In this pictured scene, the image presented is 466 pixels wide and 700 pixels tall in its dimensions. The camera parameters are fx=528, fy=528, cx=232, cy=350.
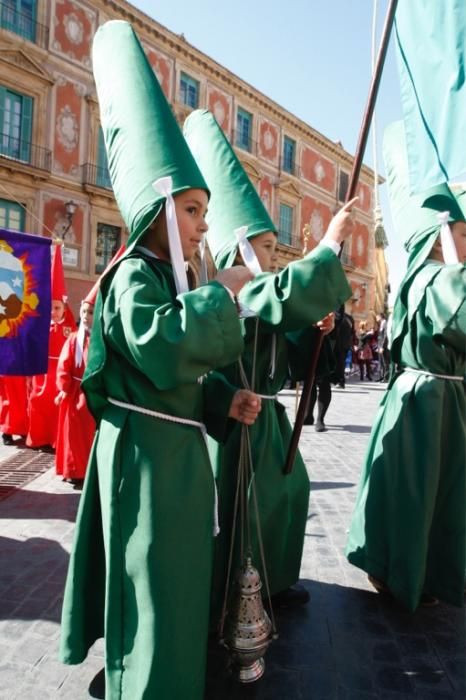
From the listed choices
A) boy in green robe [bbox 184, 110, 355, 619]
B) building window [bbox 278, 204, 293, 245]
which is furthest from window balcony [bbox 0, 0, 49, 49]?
boy in green robe [bbox 184, 110, 355, 619]

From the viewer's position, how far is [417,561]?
2535mm

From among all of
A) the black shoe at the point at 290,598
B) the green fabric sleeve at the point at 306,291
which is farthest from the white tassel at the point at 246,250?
the black shoe at the point at 290,598

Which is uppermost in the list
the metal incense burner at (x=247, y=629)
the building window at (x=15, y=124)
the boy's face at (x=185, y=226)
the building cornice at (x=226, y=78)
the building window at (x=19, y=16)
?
the building cornice at (x=226, y=78)

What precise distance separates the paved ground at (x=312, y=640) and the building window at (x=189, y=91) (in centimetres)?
2101

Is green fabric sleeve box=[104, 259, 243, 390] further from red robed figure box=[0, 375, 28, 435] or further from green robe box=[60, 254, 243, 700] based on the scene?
red robed figure box=[0, 375, 28, 435]

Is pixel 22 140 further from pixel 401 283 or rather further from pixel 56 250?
pixel 401 283

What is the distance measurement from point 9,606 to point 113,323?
180 cm

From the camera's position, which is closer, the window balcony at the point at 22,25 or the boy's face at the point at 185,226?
the boy's face at the point at 185,226

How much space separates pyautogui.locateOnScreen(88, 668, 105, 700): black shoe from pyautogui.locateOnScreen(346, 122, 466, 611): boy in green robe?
4.54ft

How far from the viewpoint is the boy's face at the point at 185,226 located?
6.14 feet

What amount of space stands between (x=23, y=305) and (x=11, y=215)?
13.4m

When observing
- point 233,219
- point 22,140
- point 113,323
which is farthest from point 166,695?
point 22,140

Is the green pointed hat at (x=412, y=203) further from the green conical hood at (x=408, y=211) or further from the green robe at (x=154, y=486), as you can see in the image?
the green robe at (x=154, y=486)

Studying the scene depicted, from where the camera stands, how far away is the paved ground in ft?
6.72
